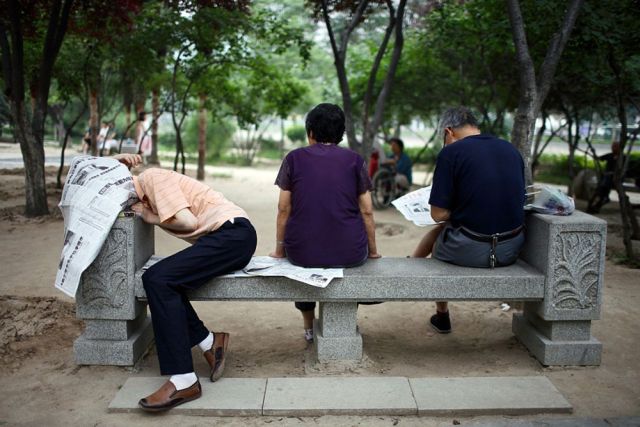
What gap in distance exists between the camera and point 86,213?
3775 millimetres

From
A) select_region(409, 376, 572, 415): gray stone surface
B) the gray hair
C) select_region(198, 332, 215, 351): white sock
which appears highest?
the gray hair

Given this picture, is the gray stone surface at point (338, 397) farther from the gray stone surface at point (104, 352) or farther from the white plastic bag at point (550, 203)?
the white plastic bag at point (550, 203)

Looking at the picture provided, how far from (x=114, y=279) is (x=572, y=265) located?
2.77 meters

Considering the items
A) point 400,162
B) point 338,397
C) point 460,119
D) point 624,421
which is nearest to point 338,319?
point 338,397

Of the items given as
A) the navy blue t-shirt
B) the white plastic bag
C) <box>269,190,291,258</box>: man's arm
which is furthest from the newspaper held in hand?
the white plastic bag

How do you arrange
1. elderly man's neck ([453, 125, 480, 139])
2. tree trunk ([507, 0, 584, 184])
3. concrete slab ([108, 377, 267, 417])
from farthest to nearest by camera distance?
tree trunk ([507, 0, 584, 184])
elderly man's neck ([453, 125, 480, 139])
concrete slab ([108, 377, 267, 417])

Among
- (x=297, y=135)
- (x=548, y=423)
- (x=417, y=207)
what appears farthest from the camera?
(x=297, y=135)

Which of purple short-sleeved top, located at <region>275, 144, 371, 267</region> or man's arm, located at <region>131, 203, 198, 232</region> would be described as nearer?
man's arm, located at <region>131, 203, 198, 232</region>

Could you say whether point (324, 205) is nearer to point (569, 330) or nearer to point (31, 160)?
point (569, 330)

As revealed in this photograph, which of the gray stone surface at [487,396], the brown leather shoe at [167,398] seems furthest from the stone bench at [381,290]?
the brown leather shoe at [167,398]

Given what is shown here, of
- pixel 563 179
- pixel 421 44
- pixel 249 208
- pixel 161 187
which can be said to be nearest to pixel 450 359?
pixel 161 187

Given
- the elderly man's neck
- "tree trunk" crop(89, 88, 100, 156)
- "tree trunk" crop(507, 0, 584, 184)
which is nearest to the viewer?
the elderly man's neck

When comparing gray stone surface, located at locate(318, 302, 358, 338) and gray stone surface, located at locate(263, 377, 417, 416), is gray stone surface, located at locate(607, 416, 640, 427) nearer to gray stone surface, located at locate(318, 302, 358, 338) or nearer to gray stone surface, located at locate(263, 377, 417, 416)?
gray stone surface, located at locate(263, 377, 417, 416)

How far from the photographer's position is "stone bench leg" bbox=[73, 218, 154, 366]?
391 centimetres
